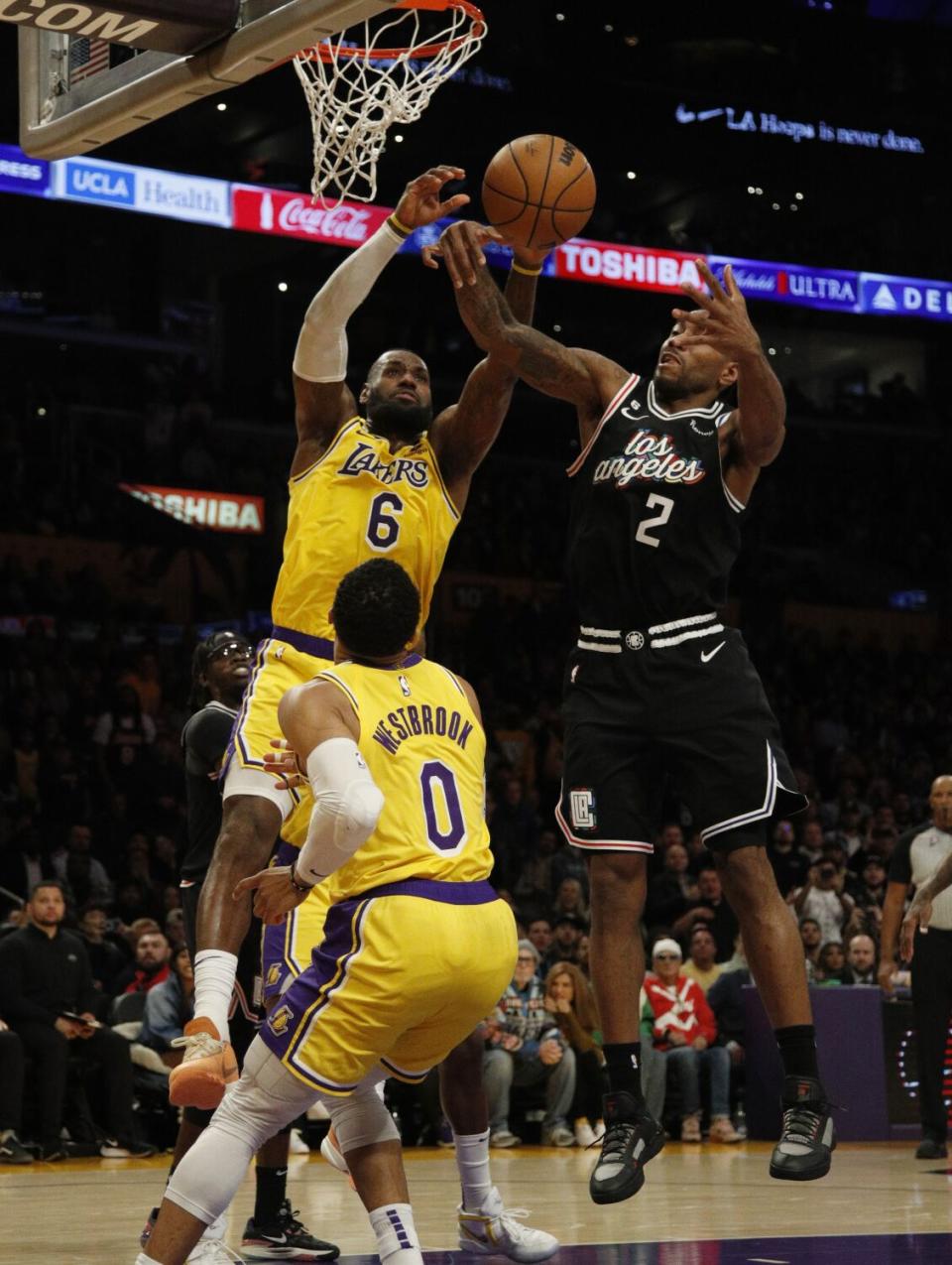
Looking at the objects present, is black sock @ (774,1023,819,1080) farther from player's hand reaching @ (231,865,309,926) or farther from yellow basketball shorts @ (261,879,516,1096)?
player's hand reaching @ (231,865,309,926)

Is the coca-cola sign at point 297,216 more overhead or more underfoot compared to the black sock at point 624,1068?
more overhead

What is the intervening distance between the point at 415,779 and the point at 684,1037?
8769mm

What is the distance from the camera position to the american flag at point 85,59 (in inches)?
247

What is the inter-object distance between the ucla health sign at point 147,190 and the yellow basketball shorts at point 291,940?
626 inches

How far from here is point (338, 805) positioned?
465 cm

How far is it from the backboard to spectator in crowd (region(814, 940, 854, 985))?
995 centimetres

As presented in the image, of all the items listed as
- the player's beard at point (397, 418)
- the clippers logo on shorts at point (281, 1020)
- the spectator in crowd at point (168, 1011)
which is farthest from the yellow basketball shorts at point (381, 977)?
the spectator in crowd at point (168, 1011)

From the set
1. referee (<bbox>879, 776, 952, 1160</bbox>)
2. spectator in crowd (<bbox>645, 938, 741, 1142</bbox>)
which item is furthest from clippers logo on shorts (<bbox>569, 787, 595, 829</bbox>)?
spectator in crowd (<bbox>645, 938, 741, 1142</bbox>)

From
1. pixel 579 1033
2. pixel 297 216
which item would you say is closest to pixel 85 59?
pixel 579 1033

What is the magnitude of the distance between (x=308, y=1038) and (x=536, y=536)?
69.9 ft

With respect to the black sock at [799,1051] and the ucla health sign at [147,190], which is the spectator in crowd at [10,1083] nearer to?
the black sock at [799,1051]

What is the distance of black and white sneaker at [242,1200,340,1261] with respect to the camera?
656 centimetres

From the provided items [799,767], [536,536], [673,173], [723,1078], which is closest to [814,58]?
[673,173]

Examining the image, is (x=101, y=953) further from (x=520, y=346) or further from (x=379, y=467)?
(x=520, y=346)
